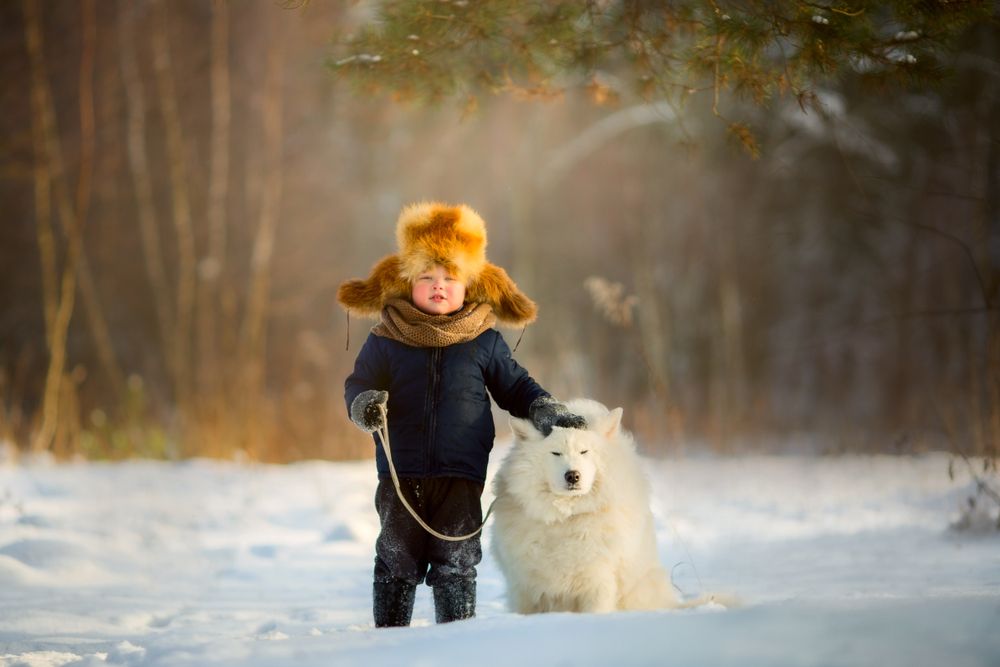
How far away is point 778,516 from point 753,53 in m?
3.51

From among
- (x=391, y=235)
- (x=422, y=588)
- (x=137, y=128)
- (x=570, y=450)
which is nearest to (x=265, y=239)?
(x=137, y=128)

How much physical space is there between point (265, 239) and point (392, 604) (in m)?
7.28

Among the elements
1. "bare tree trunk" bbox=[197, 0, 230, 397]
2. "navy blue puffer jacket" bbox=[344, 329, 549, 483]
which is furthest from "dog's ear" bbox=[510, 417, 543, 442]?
"bare tree trunk" bbox=[197, 0, 230, 397]

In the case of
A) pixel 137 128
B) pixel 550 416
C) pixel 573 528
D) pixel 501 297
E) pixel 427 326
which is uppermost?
pixel 137 128

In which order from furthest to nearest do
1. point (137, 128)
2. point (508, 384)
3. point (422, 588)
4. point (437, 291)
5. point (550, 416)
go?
point (137, 128)
point (422, 588)
point (508, 384)
point (437, 291)
point (550, 416)

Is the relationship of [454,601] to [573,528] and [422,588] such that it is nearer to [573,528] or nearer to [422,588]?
[573,528]

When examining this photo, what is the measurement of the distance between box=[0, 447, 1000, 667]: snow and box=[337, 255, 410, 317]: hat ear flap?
114 cm

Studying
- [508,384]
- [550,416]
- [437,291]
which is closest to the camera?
[550,416]

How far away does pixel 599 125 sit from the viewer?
42.7 ft

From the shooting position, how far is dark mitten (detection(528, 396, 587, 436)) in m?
2.87

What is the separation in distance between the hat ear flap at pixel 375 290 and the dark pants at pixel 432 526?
645 millimetres

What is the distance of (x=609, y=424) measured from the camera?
9.65ft

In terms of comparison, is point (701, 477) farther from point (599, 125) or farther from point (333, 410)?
point (599, 125)

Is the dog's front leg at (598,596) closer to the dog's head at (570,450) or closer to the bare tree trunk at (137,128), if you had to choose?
the dog's head at (570,450)
